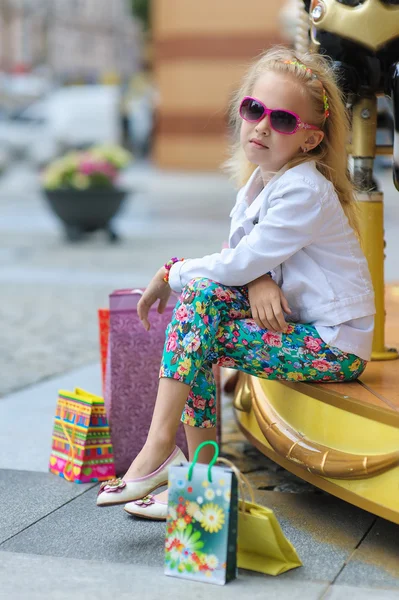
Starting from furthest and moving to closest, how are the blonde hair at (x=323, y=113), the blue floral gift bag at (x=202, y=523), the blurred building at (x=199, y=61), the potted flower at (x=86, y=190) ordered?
the blurred building at (x=199, y=61)
the potted flower at (x=86, y=190)
the blonde hair at (x=323, y=113)
the blue floral gift bag at (x=202, y=523)

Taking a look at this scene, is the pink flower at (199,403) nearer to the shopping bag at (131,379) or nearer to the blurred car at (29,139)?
the shopping bag at (131,379)

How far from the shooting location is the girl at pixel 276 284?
8.80 ft

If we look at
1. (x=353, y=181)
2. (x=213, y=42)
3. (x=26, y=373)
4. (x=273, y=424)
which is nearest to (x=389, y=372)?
(x=273, y=424)

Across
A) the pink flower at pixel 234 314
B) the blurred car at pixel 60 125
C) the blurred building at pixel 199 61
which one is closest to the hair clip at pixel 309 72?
the pink flower at pixel 234 314

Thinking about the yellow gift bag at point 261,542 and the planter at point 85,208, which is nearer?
the yellow gift bag at point 261,542

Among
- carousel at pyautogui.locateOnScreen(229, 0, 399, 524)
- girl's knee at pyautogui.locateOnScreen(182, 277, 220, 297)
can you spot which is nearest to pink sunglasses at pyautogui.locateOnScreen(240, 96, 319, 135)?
carousel at pyautogui.locateOnScreen(229, 0, 399, 524)

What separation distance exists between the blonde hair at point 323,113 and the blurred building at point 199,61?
Result: 18825 millimetres

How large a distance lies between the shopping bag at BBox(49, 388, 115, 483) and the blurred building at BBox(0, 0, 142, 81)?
4975 centimetres

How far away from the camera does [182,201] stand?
1523 cm

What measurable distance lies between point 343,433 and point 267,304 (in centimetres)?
43

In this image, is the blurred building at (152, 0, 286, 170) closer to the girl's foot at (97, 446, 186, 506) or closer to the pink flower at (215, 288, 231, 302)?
the pink flower at (215, 288, 231, 302)

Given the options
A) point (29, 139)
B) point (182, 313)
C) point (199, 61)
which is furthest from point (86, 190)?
point (199, 61)

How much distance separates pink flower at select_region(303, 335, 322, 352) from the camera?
273 centimetres

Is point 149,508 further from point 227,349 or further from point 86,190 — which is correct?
point 86,190
